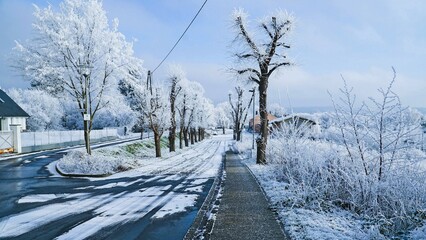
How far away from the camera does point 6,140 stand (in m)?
24.9

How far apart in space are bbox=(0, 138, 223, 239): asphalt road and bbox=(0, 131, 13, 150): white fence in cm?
1068

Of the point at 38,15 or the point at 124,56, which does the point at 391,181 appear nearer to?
the point at 124,56

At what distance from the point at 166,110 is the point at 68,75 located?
49.8 ft

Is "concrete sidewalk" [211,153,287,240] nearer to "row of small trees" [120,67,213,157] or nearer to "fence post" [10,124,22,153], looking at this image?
"row of small trees" [120,67,213,157]

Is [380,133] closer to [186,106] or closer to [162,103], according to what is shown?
[162,103]

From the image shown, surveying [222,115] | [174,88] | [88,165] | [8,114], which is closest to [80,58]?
[88,165]

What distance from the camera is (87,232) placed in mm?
6777

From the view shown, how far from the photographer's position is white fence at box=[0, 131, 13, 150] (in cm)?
2447

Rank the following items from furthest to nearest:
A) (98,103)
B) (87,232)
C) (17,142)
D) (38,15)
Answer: (17,142) → (98,103) → (38,15) → (87,232)

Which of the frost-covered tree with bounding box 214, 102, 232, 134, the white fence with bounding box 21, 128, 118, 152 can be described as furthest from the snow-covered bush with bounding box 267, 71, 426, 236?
the frost-covered tree with bounding box 214, 102, 232, 134

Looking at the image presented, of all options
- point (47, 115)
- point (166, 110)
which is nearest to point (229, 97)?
point (166, 110)

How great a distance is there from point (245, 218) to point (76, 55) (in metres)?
16.1

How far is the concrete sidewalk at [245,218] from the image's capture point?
254 inches

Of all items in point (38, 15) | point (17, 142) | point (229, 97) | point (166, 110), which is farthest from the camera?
point (229, 97)
